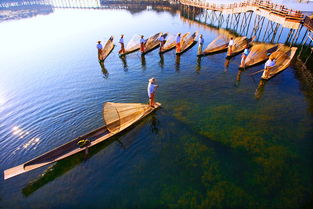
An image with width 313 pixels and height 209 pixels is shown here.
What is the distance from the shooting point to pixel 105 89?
15.5m

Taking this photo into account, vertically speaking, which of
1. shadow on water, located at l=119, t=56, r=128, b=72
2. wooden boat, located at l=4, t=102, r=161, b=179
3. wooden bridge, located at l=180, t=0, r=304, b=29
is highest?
wooden bridge, located at l=180, t=0, r=304, b=29

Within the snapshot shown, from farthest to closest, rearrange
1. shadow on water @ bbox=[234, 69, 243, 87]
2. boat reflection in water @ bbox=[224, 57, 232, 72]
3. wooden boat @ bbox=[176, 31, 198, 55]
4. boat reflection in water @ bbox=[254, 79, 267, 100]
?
wooden boat @ bbox=[176, 31, 198, 55] < boat reflection in water @ bbox=[224, 57, 232, 72] < shadow on water @ bbox=[234, 69, 243, 87] < boat reflection in water @ bbox=[254, 79, 267, 100]

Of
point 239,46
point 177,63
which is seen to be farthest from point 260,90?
point 239,46

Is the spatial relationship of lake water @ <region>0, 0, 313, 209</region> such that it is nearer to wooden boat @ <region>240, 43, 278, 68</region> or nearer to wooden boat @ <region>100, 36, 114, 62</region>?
wooden boat @ <region>240, 43, 278, 68</region>

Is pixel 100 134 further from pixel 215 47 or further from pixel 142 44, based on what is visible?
pixel 215 47

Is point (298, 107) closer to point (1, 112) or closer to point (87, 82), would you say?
point (87, 82)

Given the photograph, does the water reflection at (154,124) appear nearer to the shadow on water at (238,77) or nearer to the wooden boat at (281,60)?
the shadow on water at (238,77)

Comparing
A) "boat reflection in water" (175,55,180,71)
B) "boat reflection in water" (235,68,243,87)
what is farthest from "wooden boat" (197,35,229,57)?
"boat reflection in water" (235,68,243,87)

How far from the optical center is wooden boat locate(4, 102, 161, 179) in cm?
779

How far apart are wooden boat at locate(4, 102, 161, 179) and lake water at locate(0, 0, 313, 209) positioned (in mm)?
677

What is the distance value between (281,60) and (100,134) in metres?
18.3

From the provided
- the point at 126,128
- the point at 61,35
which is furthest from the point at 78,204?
the point at 61,35

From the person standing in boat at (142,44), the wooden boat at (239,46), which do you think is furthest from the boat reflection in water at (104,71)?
the wooden boat at (239,46)

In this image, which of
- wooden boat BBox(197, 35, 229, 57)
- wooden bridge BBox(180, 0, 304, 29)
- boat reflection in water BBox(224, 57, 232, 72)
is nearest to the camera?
boat reflection in water BBox(224, 57, 232, 72)
